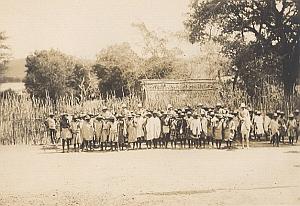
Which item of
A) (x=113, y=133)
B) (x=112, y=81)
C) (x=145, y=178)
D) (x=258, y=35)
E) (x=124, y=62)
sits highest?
(x=258, y=35)

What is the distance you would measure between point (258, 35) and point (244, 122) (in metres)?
0.57

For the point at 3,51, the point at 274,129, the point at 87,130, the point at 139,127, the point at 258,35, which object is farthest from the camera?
the point at 139,127

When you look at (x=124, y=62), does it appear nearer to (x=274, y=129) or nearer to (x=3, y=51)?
(x=3, y=51)

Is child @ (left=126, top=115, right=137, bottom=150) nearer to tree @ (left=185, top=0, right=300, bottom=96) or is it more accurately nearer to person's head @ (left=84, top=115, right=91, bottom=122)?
person's head @ (left=84, top=115, right=91, bottom=122)

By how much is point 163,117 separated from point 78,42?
85 centimetres

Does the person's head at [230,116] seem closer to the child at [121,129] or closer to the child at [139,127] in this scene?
the child at [139,127]

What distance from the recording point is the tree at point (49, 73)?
2.73m

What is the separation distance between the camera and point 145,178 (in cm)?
280

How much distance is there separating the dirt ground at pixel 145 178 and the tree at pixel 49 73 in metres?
0.35

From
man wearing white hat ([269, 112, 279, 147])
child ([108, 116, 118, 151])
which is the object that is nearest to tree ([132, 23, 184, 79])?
child ([108, 116, 118, 151])

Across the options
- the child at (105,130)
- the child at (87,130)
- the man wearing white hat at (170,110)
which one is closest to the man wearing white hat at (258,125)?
the man wearing white hat at (170,110)

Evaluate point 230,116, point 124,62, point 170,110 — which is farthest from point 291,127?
point 124,62

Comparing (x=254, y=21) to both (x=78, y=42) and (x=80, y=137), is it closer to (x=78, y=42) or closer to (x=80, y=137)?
(x=78, y=42)

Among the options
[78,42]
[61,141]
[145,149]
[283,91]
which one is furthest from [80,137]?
[283,91]
